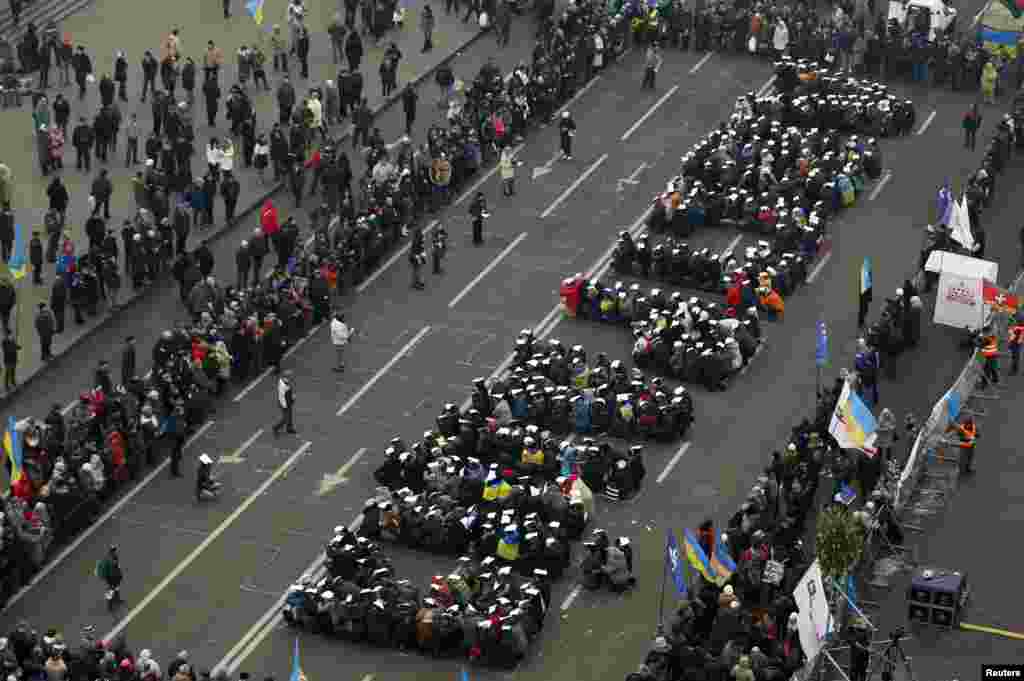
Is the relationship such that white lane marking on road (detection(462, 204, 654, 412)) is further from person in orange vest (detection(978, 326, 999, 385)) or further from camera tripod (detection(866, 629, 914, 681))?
camera tripod (detection(866, 629, 914, 681))

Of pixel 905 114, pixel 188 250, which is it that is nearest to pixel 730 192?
pixel 905 114

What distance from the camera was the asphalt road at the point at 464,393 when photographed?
6288 centimetres

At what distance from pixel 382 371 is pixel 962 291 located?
16.2 meters

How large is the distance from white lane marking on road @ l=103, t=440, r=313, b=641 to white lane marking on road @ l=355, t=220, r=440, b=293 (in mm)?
9129

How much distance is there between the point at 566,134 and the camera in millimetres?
86500

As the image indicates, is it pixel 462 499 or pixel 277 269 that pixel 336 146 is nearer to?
pixel 277 269

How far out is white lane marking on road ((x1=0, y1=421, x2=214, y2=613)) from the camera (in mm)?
64188

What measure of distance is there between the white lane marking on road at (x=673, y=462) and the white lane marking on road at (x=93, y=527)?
1191 centimetres

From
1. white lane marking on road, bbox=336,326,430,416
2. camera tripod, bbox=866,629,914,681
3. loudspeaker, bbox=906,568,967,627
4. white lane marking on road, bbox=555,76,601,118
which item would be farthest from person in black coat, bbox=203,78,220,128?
camera tripod, bbox=866,629,914,681

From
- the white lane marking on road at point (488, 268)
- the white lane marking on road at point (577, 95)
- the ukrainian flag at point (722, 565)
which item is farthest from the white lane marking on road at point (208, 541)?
the white lane marking on road at point (577, 95)

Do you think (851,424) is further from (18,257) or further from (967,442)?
(18,257)

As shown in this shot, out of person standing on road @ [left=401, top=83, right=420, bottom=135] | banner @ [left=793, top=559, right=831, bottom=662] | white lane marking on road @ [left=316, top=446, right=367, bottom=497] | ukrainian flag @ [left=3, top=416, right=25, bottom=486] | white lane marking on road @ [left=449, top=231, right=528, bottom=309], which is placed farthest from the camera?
person standing on road @ [left=401, top=83, right=420, bottom=135]

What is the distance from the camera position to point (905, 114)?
8919cm

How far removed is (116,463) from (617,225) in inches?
840
